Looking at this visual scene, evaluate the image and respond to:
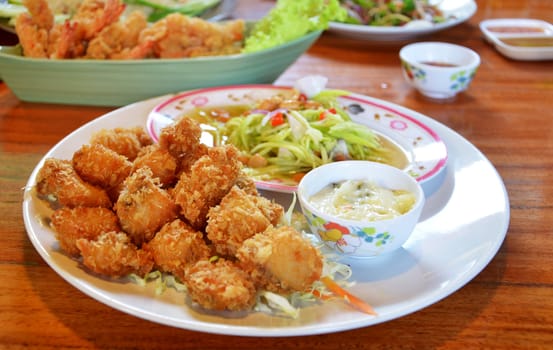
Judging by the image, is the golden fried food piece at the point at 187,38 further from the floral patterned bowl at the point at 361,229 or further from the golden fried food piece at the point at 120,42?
the floral patterned bowl at the point at 361,229

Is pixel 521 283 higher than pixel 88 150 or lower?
lower

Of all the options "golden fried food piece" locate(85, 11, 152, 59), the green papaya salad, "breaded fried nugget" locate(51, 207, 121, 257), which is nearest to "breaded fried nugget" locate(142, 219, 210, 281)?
"breaded fried nugget" locate(51, 207, 121, 257)

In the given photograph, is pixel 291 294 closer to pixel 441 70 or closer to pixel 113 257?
pixel 113 257

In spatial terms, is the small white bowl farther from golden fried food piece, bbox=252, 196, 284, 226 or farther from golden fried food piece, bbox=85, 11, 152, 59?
golden fried food piece, bbox=252, 196, 284, 226

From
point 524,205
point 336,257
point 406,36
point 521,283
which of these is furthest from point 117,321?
point 406,36

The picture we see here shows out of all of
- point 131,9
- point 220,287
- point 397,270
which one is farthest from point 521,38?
point 220,287

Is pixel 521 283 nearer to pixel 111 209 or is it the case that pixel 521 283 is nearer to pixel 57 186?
pixel 111 209
